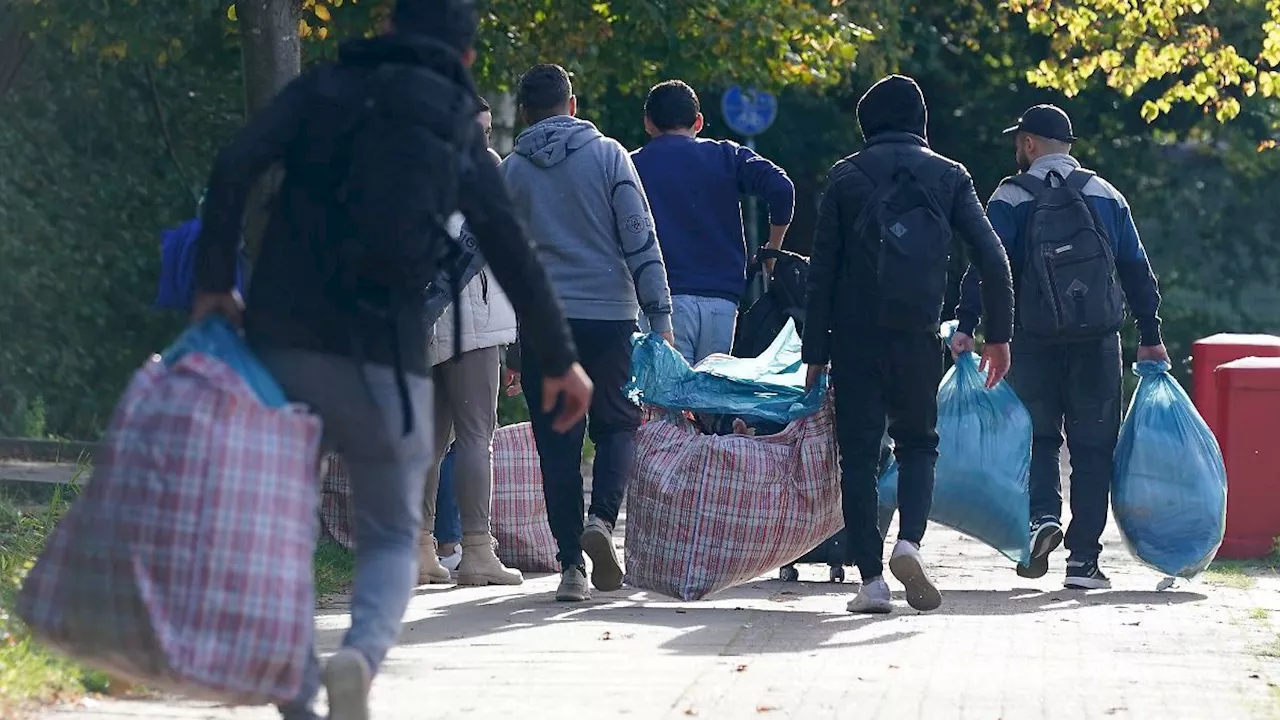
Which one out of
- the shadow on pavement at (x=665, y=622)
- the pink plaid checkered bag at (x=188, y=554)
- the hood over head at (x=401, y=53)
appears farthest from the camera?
the shadow on pavement at (x=665, y=622)

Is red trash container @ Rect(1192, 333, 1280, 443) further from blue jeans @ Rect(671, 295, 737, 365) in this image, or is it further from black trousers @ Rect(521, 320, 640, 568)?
black trousers @ Rect(521, 320, 640, 568)

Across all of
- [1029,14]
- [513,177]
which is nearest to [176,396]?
[513,177]

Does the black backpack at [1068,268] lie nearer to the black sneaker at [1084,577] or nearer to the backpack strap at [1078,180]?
the backpack strap at [1078,180]

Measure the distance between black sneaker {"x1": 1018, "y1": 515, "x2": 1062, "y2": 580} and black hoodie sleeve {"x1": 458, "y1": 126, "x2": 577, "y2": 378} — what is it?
15.5ft

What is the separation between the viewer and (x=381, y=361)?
4.64 metres

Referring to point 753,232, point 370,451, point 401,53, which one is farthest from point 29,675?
point 753,232

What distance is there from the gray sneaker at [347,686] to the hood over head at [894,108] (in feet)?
13.0

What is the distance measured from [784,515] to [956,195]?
3.97 feet

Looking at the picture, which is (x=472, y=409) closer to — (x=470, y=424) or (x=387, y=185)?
(x=470, y=424)

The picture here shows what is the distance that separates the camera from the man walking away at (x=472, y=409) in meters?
8.27

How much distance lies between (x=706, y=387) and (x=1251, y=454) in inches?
127

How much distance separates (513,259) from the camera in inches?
187

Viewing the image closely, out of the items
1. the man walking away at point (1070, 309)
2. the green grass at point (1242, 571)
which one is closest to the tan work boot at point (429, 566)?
the man walking away at point (1070, 309)

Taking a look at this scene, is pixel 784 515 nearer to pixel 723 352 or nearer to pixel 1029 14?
pixel 723 352
